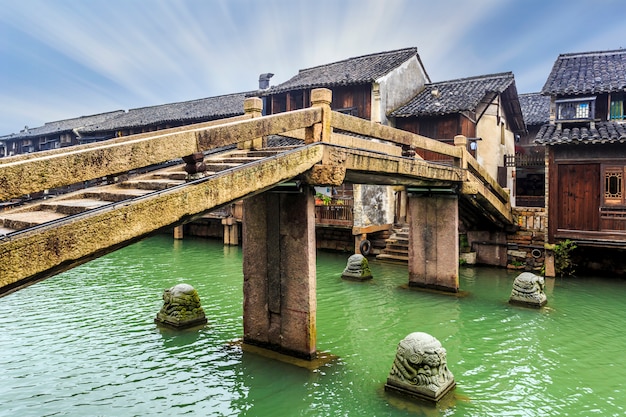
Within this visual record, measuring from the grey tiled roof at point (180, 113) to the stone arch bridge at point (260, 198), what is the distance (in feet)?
64.9

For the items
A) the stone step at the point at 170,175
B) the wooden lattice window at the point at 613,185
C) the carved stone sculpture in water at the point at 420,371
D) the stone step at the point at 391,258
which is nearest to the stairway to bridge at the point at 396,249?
the stone step at the point at 391,258

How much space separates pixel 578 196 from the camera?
15.7 metres

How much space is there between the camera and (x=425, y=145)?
11.4 metres

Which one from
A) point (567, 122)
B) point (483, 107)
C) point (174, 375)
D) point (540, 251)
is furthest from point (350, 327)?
point (483, 107)

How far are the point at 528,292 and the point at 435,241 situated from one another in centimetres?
292

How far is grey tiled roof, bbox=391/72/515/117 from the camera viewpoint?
21141 millimetres

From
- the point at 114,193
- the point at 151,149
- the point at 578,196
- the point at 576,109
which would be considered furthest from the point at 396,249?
the point at 151,149

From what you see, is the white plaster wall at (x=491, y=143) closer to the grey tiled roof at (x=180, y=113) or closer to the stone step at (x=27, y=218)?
the grey tiled roof at (x=180, y=113)

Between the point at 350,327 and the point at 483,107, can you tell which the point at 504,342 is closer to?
the point at 350,327

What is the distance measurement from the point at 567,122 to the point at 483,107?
6.23 m

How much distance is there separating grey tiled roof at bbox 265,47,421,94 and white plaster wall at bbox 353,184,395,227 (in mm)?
5679

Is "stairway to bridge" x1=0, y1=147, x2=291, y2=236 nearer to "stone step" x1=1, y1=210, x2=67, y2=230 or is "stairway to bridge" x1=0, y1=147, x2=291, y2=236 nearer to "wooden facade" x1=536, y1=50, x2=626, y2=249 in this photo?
"stone step" x1=1, y1=210, x2=67, y2=230

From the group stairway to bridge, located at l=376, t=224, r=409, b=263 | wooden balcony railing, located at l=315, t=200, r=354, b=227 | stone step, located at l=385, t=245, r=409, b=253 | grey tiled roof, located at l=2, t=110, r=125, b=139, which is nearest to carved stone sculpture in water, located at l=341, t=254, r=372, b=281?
stairway to bridge, located at l=376, t=224, r=409, b=263

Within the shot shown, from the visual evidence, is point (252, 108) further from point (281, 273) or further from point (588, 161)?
point (588, 161)
